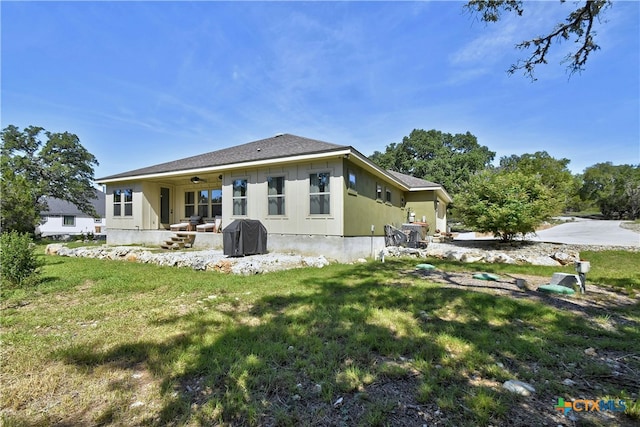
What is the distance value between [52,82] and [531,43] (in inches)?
501

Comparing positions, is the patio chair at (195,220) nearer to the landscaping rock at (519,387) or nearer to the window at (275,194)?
the window at (275,194)

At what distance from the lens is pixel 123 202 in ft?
45.1

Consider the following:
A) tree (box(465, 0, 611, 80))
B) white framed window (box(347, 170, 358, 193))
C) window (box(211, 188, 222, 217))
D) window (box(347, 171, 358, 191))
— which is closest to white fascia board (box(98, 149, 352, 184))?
white framed window (box(347, 170, 358, 193))

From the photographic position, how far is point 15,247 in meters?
5.40

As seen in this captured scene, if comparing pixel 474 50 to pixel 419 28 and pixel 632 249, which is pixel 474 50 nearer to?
pixel 419 28

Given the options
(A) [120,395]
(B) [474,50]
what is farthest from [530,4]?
(A) [120,395]

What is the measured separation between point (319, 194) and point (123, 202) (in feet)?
35.4

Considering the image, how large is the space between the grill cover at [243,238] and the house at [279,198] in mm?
700

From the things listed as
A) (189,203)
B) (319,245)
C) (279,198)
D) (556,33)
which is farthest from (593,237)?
(189,203)

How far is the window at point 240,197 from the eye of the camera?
35.0ft

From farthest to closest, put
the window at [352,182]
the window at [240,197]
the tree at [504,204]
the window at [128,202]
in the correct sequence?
the window at [128,202] → the window at [240,197] → the tree at [504,204] → the window at [352,182]

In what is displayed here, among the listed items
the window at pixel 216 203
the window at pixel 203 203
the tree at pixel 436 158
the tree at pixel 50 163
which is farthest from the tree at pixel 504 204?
the tree at pixel 50 163

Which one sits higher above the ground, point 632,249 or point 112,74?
point 112,74

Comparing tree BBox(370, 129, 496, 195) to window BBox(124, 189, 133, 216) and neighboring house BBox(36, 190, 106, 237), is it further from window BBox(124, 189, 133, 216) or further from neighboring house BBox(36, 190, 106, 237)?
neighboring house BBox(36, 190, 106, 237)
